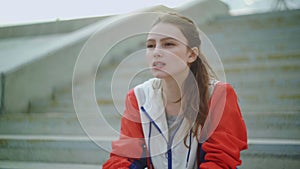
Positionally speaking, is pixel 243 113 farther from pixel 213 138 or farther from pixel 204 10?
pixel 204 10

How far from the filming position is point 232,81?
2.98 metres

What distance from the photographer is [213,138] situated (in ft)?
4.67

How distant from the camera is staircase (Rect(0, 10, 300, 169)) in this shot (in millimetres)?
2131

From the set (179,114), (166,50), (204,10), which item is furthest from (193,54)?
(204,10)

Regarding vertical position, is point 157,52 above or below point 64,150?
above

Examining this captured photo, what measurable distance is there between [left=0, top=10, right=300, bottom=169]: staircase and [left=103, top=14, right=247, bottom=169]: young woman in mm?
593

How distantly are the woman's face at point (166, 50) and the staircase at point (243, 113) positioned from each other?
0.79 metres

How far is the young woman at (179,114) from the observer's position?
143 cm

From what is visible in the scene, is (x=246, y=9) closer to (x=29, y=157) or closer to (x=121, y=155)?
(x=29, y=157)

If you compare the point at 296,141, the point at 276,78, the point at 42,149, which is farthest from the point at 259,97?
the point at 42,149

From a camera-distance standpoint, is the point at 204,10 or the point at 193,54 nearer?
the point at 193,54

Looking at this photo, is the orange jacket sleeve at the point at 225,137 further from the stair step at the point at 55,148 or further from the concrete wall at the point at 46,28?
the concrete wall at the point at 46,28

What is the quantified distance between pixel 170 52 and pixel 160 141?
385mm

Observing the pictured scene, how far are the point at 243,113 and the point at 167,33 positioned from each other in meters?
1.10
